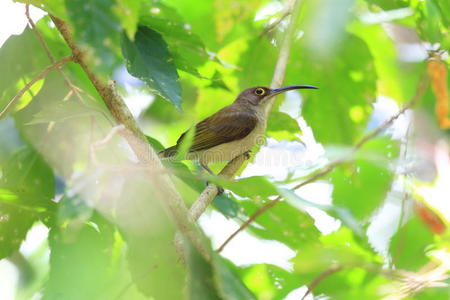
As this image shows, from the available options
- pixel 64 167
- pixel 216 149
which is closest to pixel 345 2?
pixel 64 167

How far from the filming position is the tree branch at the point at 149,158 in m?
2.05

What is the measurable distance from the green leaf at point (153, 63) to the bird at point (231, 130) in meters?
2.87

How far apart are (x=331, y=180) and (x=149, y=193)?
95 centimetres

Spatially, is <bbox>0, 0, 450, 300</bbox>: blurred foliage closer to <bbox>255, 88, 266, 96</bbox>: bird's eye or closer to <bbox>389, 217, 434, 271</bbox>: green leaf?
<bbox>389, 217, 434, 271</bbox>: green leaf

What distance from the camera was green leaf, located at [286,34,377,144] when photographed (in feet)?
11.6

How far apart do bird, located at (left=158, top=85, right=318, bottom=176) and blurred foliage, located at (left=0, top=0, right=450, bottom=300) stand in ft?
5.96

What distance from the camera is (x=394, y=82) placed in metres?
4.30

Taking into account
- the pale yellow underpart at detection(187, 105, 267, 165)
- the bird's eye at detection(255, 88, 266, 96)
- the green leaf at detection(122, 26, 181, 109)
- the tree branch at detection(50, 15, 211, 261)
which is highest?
the green leaf at detection(122, 26, 181, 109)

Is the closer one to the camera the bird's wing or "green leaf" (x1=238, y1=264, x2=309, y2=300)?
"green leaf" (x1=238, y1=264, x2=309, y2=300)

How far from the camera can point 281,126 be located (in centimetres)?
422

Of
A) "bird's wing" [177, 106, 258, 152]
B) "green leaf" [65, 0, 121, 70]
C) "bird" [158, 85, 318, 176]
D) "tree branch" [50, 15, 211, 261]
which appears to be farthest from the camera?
"bird's wing" [177, 106, 258, 152]

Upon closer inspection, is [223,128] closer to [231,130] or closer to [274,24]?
[231,130]

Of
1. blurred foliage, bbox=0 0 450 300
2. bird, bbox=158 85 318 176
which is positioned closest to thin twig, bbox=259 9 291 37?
blurred foliage, bbox=0 0 450 300

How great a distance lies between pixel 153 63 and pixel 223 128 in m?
3.82
